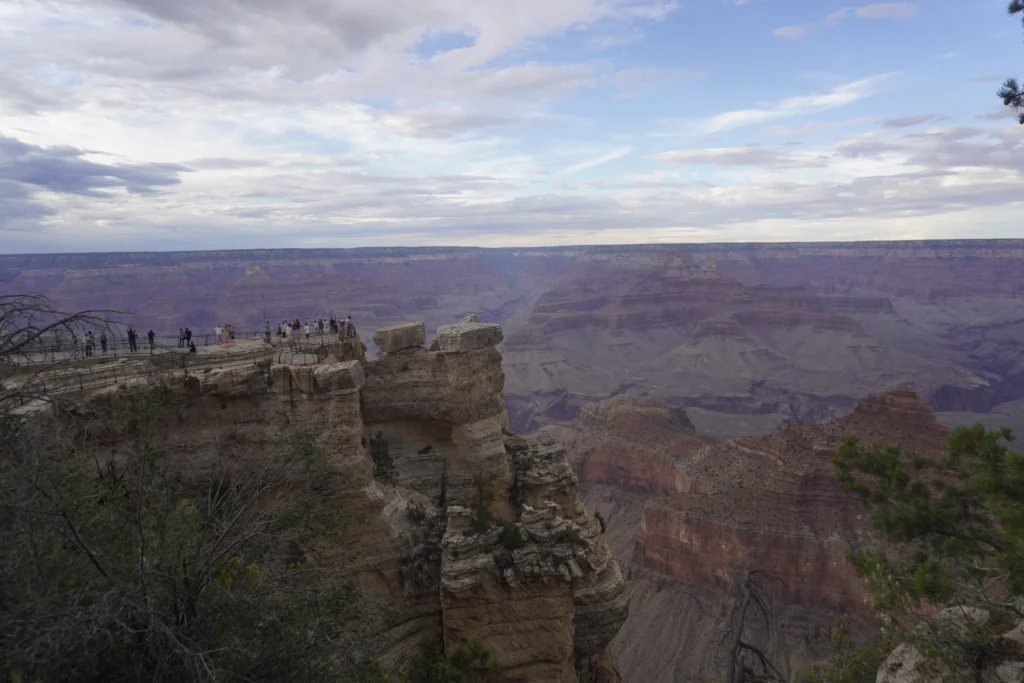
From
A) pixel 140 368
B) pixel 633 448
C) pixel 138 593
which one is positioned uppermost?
pixel 140 368

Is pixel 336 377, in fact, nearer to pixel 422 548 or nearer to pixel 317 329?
pixel 422 548

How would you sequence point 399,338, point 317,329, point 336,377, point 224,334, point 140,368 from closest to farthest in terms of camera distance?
1. point 336,377
2. point 140,368
3. point 399,338
4. point 224,334
5. point 317,329

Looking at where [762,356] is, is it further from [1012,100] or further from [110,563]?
[110,563]

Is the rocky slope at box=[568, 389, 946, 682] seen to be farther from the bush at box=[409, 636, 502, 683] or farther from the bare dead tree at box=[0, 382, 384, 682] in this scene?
the bare dead tree at box=[0, 382, 384, 682]

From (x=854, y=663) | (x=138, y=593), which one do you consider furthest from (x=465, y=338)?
(x=138, y=593)

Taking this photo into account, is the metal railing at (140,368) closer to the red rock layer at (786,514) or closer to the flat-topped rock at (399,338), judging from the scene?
the flat-topped rock at (399,338)

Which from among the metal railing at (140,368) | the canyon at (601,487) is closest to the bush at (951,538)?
the canyon at (601,487)
